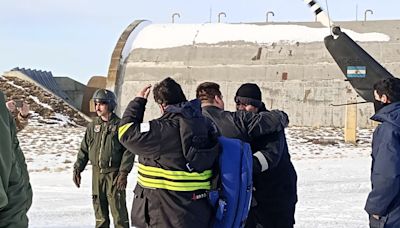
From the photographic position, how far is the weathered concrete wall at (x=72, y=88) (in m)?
29.9

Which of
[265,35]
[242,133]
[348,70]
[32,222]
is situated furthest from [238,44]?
[242,133]

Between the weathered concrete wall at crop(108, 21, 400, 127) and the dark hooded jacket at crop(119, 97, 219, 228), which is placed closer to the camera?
the dark hooded jacket at crop(119, 97, 219, 228)

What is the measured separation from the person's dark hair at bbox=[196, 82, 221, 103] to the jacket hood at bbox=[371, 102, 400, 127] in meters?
1.12

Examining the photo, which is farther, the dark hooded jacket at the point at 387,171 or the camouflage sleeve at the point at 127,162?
the camouflage sleeve at the point at 127,162

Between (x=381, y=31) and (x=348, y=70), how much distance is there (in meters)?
8.91

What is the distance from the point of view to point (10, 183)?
2.73 metres

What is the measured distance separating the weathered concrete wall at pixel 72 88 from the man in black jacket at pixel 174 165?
25.6m

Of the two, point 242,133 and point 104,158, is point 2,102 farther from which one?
point 104,158

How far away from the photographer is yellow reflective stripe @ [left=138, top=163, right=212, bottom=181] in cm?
413

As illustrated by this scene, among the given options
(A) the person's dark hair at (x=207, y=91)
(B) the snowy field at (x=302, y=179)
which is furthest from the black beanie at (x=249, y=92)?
(B) the snowy field at (x=302, y=179)

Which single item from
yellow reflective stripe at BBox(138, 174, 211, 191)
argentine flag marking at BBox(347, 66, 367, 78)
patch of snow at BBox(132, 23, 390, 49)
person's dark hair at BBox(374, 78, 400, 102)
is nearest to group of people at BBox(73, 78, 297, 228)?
yellow reflective stripe at BBox(138, 174, 211, 191)

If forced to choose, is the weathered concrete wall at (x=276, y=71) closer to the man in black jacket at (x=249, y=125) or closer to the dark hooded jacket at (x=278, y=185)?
the dark hooded jacket at (x=278, y=185)

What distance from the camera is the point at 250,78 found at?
24609 mm

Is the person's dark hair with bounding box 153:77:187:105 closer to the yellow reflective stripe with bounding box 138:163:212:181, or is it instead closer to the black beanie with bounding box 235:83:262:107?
the yellow reflective stripe with bounding box 138:163:212:181
